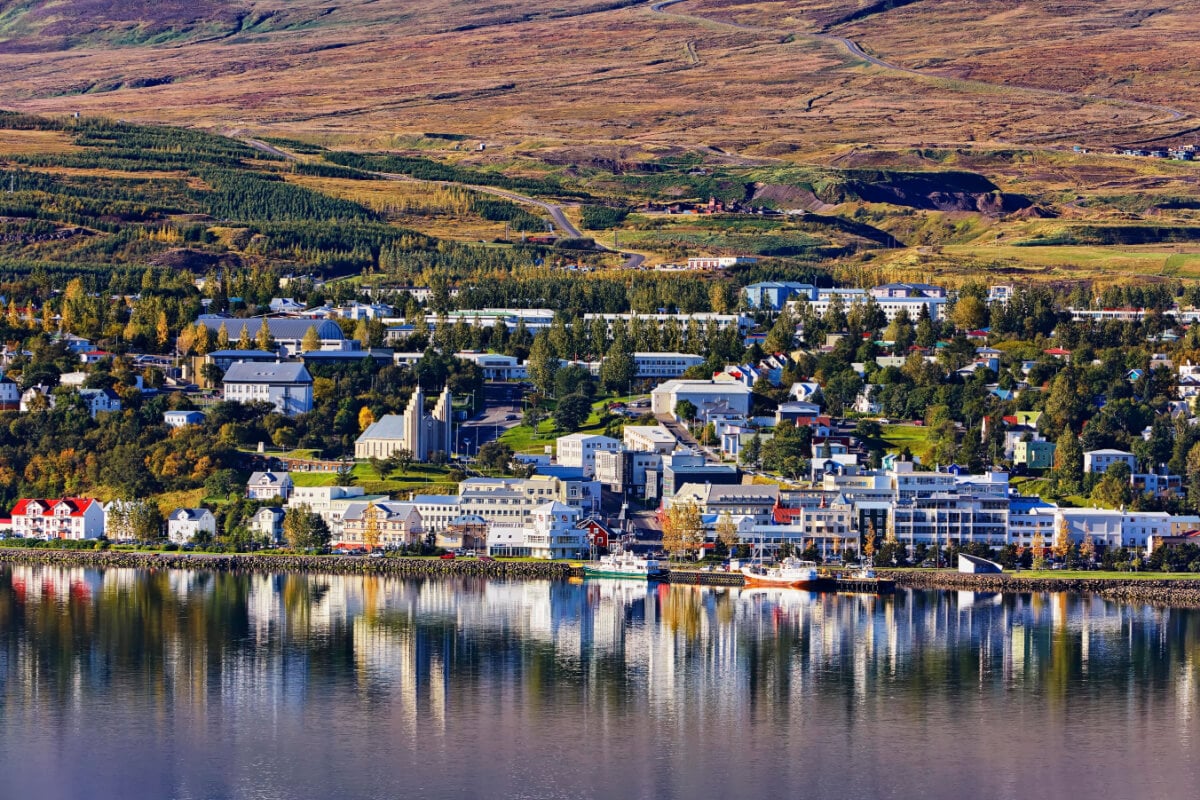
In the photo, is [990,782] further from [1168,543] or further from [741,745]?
[1168,543]

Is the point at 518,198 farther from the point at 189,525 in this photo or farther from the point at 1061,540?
the point at 1061,540

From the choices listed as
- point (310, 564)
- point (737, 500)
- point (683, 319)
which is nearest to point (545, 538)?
point (737, 500)

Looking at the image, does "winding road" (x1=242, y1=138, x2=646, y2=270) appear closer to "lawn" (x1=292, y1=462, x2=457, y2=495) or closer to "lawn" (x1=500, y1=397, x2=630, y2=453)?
"lawn" (x1=500, y1=397, x2=630, y2=453)

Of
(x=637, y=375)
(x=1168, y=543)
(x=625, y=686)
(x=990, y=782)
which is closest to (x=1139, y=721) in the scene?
(x=990, y=782)

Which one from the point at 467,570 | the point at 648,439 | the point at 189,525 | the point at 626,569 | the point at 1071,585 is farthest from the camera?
the point at 648,439

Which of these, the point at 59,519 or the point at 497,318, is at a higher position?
the point at 497,318

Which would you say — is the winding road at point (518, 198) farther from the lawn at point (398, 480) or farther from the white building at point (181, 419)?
the lawn at point (398, 480)
